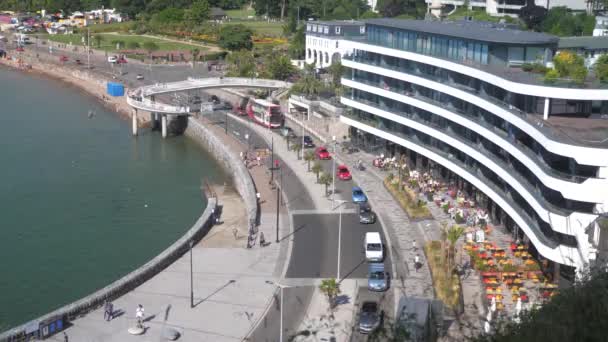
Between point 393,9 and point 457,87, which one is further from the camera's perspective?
point 393,9

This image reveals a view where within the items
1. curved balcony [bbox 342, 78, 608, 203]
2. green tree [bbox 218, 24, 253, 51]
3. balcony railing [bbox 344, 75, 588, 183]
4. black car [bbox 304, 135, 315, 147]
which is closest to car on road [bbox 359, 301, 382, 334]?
curved balcony [bbox 342, 78, 608, 203]

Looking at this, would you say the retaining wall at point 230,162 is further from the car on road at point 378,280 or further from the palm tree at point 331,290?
the palm tree at point 331,290

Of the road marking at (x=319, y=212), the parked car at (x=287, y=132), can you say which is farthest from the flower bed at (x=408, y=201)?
the parked car at (x=287, y=132)

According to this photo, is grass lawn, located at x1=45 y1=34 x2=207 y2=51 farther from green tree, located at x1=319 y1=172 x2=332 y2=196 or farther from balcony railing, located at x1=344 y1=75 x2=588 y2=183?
green tree, located at x1=319 y1=172 x2=332 y2=196

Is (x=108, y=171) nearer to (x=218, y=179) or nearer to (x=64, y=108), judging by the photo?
(x=218, y=179)

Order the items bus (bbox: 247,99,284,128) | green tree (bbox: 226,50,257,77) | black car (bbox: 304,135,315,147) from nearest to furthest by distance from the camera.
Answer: black car (bbox: 304,135,315,147), bus (bbox: 247,99,284,128), green tree (bbox: 226,50,257,77)

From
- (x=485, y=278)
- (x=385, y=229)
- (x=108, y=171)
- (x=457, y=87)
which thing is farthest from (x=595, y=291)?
(x=108, y=171)
